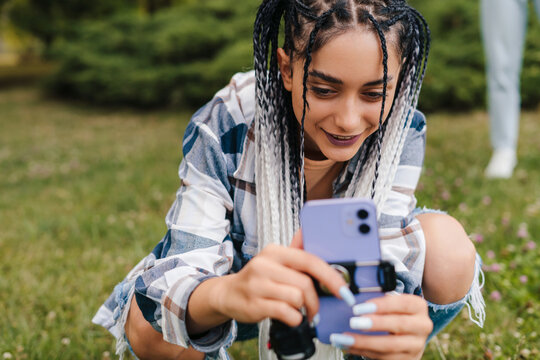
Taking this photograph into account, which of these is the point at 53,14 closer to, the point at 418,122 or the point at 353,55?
the point at 418,122

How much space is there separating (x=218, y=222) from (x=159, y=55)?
7.63 m

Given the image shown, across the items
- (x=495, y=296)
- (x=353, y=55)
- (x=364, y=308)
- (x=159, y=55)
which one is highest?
(x=353, y=55)

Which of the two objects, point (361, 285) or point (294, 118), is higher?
point (294, 118)

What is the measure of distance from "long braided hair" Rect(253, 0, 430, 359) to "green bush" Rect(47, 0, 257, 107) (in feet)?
19.1

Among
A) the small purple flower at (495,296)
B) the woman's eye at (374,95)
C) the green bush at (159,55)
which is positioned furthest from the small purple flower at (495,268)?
the green bush at (159,55)

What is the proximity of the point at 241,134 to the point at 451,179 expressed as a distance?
2.24 m

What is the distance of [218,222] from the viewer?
1.42m

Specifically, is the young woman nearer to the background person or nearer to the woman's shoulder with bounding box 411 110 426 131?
the woman's shoulder with bounding box 411 110 426 131

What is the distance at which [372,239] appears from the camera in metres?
0.97

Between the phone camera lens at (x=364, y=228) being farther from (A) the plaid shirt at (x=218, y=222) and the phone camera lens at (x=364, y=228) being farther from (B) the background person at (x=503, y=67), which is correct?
(B) the background person at (x=503, y=67)

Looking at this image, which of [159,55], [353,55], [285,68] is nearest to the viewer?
[353,55]

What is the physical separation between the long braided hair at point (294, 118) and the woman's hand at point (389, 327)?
0.37 meters

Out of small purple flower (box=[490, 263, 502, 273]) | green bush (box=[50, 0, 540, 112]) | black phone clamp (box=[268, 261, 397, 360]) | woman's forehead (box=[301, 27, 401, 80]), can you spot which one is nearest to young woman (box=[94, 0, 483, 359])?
woman's forehead (box=[301, 27, 401, 80])

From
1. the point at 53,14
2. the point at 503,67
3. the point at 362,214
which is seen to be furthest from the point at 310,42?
the point at 53,14
